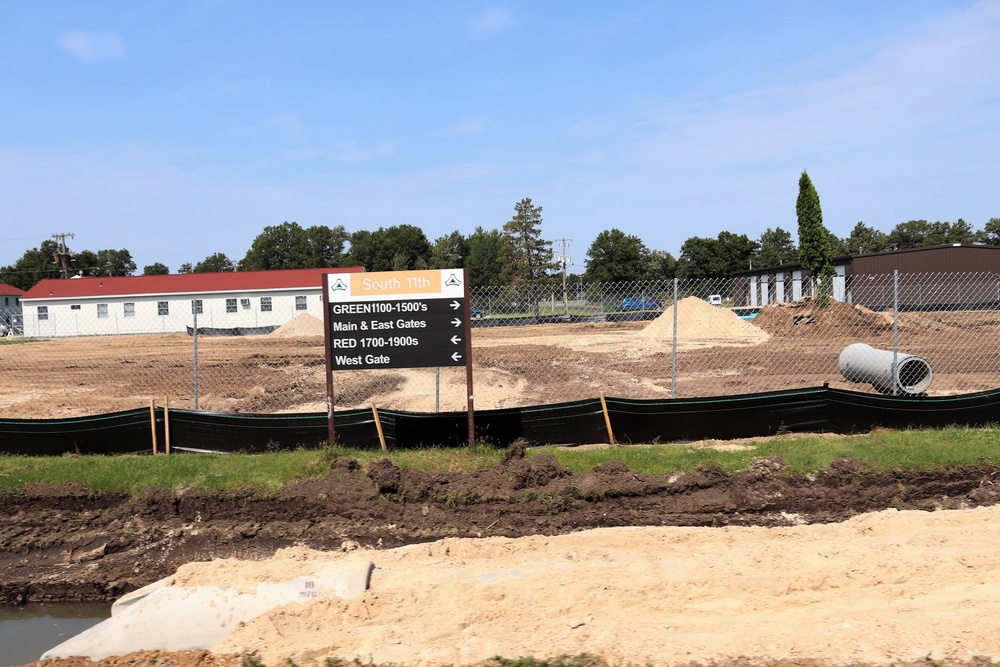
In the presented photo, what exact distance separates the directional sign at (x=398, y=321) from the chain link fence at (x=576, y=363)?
204cm

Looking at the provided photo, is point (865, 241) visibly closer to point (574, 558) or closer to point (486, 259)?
point (486, 259)

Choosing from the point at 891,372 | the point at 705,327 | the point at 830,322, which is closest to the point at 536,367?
the point at 891,372

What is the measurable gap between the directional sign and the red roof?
133 ft

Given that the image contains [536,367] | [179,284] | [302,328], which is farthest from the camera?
[179,284]

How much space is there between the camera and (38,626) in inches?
272

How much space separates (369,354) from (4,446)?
5723mm

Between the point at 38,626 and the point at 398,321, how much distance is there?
5.26m

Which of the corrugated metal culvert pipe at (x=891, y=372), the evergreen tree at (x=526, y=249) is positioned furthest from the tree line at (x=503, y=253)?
the corrugated metal culvert pipe at (x=891, y=372)

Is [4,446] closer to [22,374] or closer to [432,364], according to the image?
[432,364]

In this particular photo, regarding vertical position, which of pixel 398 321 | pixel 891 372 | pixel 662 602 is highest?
pixel 398 321

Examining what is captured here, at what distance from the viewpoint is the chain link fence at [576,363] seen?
16344 millimetres

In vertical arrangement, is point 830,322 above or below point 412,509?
above

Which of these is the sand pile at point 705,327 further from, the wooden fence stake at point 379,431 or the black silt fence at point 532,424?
the wooden fence stake at point 379,431

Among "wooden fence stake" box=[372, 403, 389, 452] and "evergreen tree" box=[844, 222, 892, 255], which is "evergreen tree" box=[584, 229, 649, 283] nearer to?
"evergreen tree" box=[844, 222, 892, 255]
